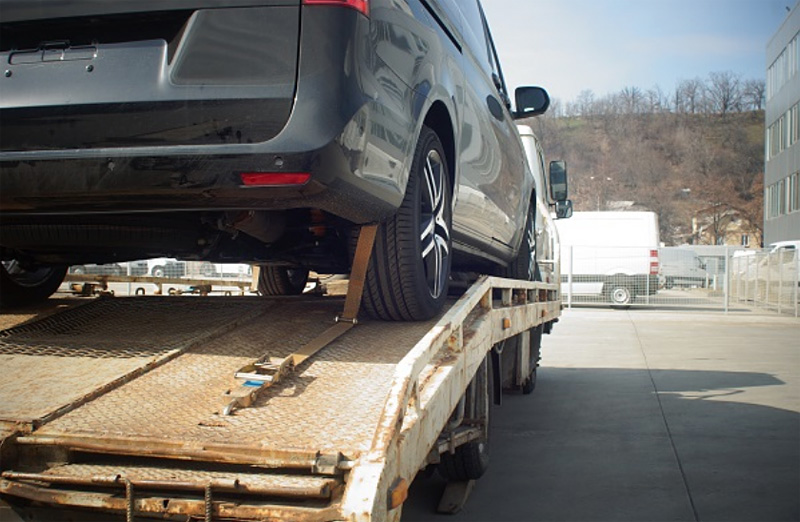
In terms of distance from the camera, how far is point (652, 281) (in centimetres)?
2117

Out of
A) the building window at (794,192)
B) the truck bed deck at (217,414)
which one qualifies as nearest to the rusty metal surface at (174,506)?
the truck bed deck at (217,414)

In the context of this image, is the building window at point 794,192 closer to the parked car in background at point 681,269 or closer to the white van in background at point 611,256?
the parked car in background at point 681,269

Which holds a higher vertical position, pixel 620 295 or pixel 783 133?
pixel 783 133

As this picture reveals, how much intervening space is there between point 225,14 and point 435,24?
1.18 meters

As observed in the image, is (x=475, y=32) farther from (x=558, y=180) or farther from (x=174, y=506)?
(x=558, y=180)

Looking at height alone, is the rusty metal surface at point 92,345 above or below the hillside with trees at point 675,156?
below

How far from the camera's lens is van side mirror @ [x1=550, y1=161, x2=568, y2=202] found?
9.88m

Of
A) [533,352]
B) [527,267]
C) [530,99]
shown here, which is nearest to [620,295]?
[533,352]

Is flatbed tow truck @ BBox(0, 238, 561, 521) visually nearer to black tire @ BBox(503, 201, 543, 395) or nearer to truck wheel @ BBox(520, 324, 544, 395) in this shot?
black tire @ BBox(503, 201, 543, 395)

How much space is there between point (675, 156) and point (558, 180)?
93824 mm

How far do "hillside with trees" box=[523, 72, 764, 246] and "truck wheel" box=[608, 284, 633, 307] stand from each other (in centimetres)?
5765

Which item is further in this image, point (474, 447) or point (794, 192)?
point (794, 192)

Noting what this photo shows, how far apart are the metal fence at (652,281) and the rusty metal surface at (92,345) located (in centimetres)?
1868

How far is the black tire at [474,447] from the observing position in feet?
11.8
